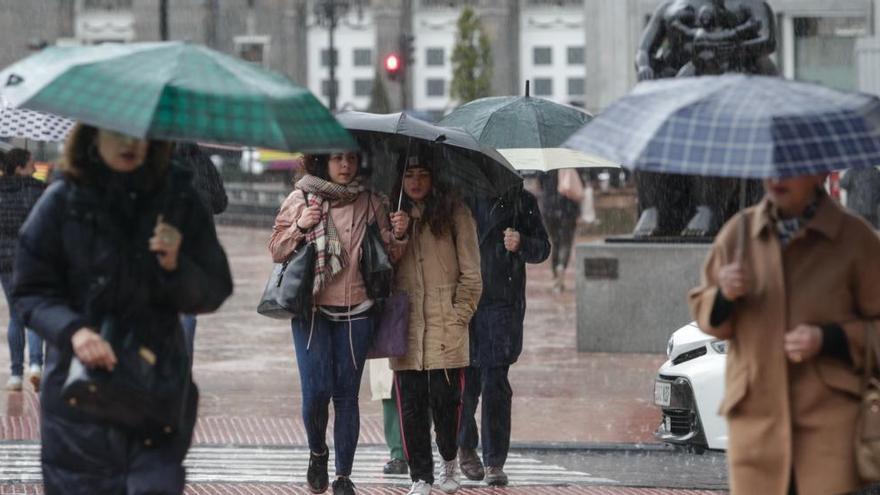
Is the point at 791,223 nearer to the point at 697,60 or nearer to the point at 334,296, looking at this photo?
the point at 334,296

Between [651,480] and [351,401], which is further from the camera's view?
[651,480]

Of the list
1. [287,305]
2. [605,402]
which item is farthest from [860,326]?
[605,402]

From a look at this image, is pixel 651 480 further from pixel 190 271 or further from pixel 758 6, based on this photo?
pixel 758 6

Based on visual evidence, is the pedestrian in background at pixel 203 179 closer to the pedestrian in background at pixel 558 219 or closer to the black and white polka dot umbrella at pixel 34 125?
the black and white polka dot umbrella at pixel 34 125

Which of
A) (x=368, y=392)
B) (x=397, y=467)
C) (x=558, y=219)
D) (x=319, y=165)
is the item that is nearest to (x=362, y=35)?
(x=558, y=219)

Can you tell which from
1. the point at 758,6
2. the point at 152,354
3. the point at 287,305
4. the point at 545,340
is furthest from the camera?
the point at 545,340

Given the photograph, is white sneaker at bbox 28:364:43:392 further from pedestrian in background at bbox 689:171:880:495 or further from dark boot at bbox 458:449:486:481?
pedestrian in background at bbox 689:171:880:495

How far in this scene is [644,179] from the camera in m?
14.5

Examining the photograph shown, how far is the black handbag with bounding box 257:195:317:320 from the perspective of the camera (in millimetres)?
8148

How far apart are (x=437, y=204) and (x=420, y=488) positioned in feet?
4.49

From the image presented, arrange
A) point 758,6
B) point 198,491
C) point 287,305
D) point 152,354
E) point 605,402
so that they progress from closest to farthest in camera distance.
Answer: point 152,354 < point 287,305 < point 198,491 < point 605,402 < point 758,6

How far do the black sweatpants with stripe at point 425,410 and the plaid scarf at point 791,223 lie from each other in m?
3.42

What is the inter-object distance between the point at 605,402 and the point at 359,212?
404 centimetres

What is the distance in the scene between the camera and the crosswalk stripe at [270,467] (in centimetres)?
912
